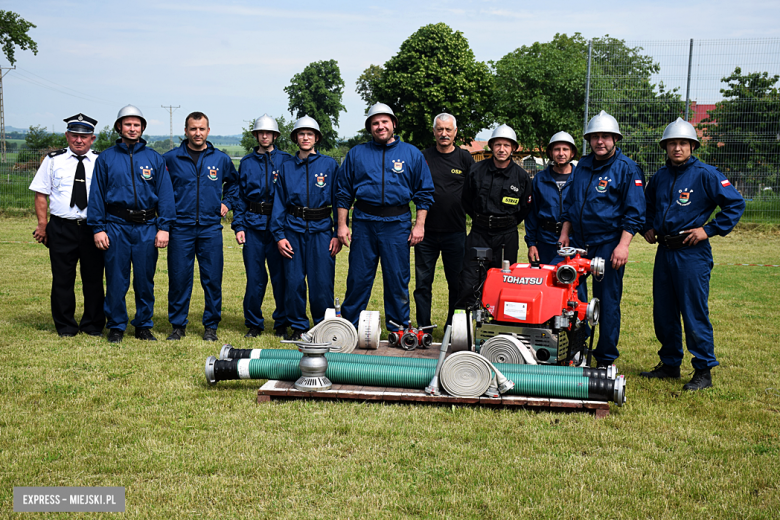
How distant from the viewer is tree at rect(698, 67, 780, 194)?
55.4 feet

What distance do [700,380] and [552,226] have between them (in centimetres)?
198

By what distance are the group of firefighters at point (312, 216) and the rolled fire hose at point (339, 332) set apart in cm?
61

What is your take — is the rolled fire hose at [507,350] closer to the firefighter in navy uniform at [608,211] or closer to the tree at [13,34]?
the firefighter in navy uniform at [608,211]

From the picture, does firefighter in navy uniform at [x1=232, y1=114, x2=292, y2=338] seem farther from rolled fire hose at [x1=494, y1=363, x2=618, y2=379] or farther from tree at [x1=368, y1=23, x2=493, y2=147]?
tree at [x1=368, y1=23, x2=493, y2=147]

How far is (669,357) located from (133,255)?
5.29 m

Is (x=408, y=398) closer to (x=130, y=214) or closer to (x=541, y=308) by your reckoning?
(x=541, y=308)

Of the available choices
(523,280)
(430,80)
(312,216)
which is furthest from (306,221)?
(430,80)

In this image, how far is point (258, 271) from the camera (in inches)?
275

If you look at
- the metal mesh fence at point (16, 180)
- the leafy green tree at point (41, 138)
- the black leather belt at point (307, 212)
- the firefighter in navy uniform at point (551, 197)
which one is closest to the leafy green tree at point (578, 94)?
the firefighter in navy uniform at point (551, 197)

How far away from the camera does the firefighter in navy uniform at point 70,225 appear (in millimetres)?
6664

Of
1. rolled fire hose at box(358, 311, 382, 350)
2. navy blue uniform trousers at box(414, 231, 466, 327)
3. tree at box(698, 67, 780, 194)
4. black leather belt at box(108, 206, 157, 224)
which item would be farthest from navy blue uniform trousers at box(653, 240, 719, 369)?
tree at box(698, 67, 780, 194)

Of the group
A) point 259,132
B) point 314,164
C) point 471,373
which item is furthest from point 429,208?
point 471,373

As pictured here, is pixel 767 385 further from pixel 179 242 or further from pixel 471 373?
pixel 179 242

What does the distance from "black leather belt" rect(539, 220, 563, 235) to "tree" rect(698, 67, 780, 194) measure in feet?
41.2
